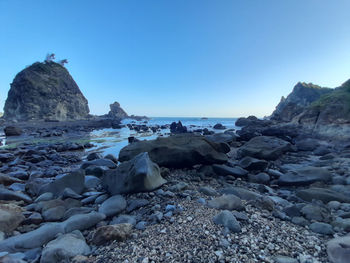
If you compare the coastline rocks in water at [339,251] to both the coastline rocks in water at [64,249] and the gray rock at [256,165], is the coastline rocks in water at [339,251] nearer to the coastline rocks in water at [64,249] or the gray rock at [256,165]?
the coastline rocks in water at [64,249]

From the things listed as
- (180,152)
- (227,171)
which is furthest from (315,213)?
(180,152)

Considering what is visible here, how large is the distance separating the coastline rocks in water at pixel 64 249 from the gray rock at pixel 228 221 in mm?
1809

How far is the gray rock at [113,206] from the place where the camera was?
3.08 metres

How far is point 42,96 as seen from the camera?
46.9 metres

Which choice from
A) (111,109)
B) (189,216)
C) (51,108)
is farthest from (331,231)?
(111,109)

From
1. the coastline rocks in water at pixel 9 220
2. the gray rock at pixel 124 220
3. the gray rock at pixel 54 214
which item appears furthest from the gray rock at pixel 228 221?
the coastline rocks in water at pixel 9 220

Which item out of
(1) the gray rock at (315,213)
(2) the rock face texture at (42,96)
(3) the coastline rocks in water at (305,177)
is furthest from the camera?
(2) the rock face texture at (42,96)

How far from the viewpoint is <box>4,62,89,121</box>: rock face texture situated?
147 ft

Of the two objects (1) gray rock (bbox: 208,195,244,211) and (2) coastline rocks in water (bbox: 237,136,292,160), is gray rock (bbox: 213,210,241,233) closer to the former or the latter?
(1) gray rock (bbox: 208,195,244,211)

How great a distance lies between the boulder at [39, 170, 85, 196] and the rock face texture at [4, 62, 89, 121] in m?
53.4

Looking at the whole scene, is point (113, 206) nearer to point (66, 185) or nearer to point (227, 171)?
point (66, 185)

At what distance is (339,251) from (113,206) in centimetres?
325

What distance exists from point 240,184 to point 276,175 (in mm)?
1685

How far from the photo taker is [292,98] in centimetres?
7019
